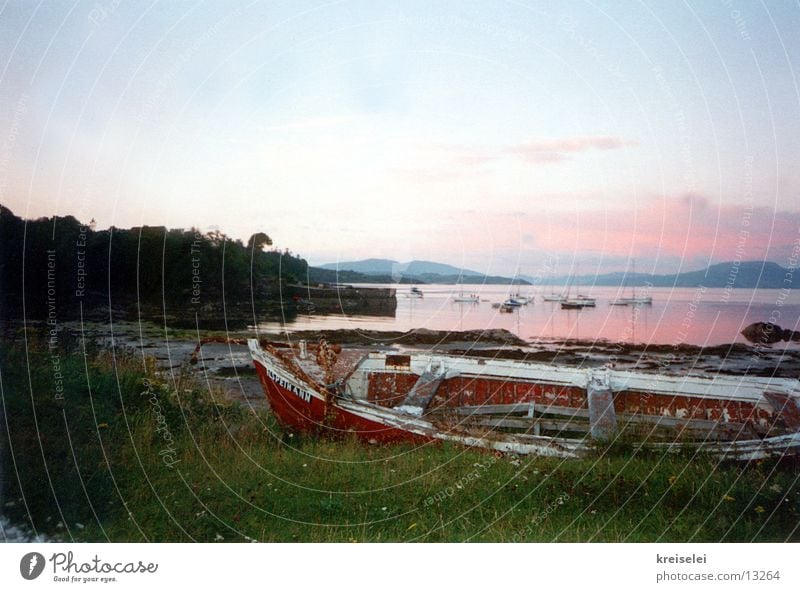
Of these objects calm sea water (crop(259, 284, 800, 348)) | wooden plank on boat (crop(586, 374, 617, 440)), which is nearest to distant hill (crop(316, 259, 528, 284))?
calm sea water (crop(259, 284, 800, 348))

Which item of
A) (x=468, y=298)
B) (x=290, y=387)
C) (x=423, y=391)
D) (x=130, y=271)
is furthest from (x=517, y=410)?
(x=130, y=271)

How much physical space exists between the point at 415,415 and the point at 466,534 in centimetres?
81

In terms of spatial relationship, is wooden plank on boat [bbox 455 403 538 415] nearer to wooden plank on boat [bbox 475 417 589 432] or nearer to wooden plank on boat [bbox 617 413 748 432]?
wooden plank on boat [bbox 475 417 589 432]

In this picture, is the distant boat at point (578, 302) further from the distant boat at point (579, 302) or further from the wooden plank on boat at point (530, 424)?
the wooden plank on boat at point (530, 424)

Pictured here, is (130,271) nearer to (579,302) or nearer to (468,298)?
(468,298)

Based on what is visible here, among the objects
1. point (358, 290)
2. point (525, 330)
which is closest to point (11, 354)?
point (358, 290)

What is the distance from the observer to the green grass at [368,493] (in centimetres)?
347

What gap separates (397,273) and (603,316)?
150 cm

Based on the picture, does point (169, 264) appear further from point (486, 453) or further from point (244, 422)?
point (486, 453)

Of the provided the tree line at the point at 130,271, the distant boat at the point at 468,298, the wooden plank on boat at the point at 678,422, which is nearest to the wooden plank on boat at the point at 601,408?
the wooden plank on boat at the point at 678,422

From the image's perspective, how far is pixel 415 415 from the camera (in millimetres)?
3951

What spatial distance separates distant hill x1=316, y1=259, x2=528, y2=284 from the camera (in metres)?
4.10

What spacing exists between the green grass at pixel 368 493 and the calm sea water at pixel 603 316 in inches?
35.3
